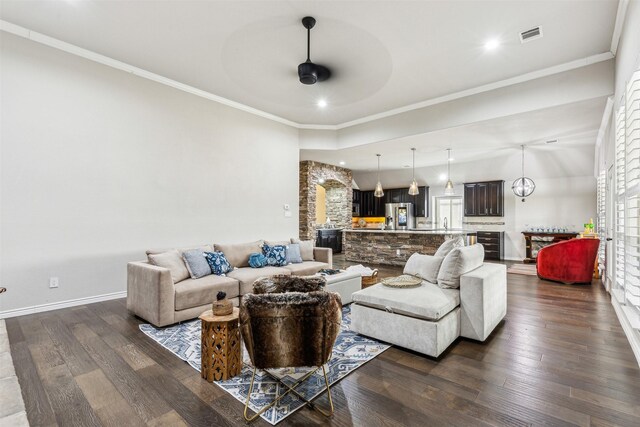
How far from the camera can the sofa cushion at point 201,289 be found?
3387 millimetres

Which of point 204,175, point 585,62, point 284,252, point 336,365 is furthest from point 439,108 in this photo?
point 336,365

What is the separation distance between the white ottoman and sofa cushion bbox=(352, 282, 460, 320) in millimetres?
800

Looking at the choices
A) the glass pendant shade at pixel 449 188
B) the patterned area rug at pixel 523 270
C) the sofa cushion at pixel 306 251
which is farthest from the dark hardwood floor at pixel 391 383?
the glass pendant shade at pixel 449 188

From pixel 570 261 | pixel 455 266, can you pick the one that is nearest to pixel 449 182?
pixel 570 261

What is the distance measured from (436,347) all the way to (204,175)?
4353mm

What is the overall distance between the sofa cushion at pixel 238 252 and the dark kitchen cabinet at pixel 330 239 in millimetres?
4394

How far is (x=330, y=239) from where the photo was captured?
9.40 metres

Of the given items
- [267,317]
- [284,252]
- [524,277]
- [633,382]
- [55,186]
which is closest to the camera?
[267,317]

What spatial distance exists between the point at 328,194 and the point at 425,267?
698 centimetres

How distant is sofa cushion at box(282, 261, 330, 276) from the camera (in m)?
4.64

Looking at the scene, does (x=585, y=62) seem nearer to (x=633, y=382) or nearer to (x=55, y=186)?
(x=633, y=382)

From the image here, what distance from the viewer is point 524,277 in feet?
20.1

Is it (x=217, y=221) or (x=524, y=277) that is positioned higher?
(x=217, y=221)

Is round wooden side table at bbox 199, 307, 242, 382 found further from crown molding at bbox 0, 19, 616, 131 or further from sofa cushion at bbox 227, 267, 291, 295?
crown molding at bbox 0, 19, 616, 131
